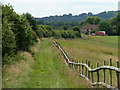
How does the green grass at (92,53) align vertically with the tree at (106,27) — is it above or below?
below

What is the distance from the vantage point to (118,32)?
11250 cm

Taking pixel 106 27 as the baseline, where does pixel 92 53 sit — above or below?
below

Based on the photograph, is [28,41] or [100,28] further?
[100,28]

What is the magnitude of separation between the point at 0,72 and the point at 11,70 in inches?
40.8

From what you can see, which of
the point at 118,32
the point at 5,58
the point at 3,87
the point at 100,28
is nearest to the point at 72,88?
the point at 3,87

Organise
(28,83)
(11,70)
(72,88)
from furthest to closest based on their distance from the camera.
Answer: (11,70), (28,83), (72,88)

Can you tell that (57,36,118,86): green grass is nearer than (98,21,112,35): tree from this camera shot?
Yes

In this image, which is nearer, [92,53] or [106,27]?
[92,53]

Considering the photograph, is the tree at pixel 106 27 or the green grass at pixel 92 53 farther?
the tree at pixel 106 27

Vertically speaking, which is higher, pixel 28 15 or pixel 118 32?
pixel 28 15

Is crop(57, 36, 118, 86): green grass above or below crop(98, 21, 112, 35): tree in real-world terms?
below

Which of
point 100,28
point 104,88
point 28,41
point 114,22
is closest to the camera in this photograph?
point 104,88

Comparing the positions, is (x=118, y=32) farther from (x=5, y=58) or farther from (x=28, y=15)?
(x=5, y=58)

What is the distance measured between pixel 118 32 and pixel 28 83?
4391 inches
